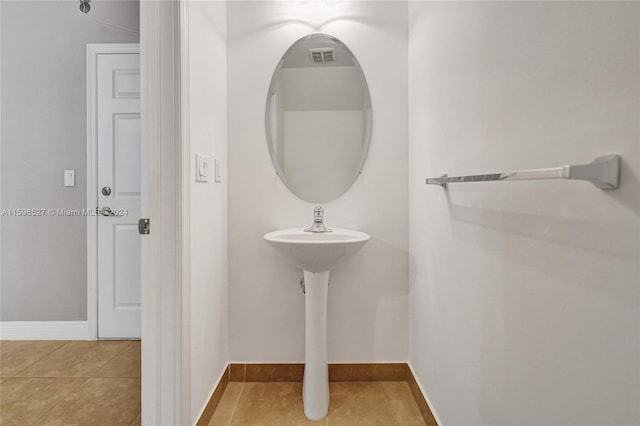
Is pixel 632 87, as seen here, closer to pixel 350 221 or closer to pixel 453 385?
pixel 453 385

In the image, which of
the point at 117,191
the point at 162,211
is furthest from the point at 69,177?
the point at 162,211

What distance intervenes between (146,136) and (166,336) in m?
0.72

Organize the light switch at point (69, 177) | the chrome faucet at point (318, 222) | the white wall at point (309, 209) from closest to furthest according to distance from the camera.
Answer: the chrome faucet at point (318, 222) → the white wall at point (309, 209) → the light switch at point (69, 177)

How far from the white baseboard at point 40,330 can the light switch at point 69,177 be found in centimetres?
95

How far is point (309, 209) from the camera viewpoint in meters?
1.91

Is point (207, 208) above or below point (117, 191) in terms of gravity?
below

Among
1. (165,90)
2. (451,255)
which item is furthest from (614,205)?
(165,90)

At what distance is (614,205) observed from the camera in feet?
1.78

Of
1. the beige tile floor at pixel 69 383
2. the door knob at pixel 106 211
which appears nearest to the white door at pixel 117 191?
the door knob at pixel 106 211

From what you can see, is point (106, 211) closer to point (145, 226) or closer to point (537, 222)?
point (145, 226)

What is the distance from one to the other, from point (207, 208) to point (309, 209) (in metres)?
0.58

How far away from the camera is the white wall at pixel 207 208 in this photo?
4.48 ft

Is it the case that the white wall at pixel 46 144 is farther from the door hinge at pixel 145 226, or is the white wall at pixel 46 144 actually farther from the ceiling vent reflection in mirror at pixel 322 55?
the door hinge at pixel 145 226

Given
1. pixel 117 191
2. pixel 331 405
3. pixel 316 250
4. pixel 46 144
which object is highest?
pixel 46 144
